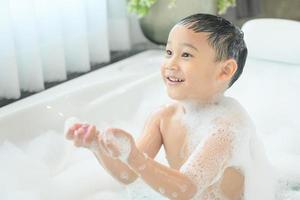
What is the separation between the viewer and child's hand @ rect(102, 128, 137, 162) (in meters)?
0.92

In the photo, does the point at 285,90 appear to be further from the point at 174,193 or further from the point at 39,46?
the point at 174,193

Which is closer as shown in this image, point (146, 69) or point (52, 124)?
point (52, 124)

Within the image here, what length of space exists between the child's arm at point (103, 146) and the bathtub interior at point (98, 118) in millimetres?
295

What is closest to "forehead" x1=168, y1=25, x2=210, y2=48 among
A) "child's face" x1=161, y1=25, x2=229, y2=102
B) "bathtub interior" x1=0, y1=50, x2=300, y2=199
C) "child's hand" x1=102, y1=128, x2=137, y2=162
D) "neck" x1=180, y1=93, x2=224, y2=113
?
"child's face" x1=161, y1=25, x2=229, y2=102

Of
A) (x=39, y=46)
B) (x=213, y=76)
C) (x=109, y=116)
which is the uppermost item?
(x=213, y=76)

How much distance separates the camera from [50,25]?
178 cm

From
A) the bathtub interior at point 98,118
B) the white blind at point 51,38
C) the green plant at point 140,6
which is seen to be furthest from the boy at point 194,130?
the green plant at point 140,6

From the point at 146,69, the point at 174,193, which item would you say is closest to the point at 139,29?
the point at 146,69

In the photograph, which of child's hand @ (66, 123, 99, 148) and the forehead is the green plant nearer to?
the forehead

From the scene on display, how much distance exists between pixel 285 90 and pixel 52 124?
766 millimetres

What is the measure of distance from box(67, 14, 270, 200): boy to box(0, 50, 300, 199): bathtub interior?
326mm

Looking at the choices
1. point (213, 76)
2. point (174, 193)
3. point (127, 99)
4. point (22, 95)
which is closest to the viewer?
point (174, 193)

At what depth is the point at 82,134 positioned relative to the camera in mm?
914

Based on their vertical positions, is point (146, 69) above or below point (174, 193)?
below
